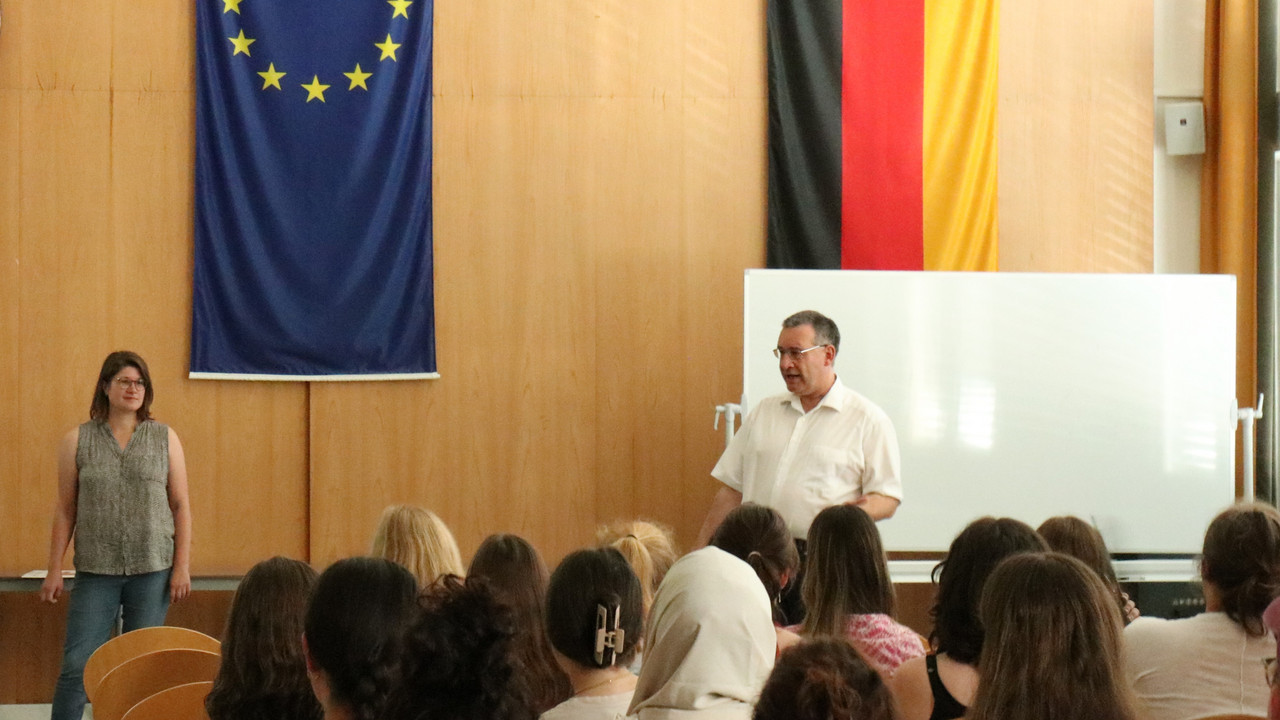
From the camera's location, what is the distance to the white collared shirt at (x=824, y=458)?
4172mm

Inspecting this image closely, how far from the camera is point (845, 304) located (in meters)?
5.20

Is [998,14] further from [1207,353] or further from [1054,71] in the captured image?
[1207,353]

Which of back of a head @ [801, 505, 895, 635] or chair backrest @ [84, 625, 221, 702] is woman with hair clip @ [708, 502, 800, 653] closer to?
back of a head @ [801, 505, 895, 635]

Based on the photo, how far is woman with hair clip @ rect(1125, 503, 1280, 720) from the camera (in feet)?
7.70

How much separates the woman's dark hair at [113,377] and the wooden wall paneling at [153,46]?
143 cm

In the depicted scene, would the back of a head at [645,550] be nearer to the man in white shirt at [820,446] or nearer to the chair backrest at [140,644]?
the man in white shirt at [820,446]

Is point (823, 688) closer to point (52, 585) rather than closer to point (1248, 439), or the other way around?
point (52, 585)

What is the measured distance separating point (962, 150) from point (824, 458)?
6.92ft

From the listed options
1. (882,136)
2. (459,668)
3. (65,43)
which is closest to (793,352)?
(882,136)

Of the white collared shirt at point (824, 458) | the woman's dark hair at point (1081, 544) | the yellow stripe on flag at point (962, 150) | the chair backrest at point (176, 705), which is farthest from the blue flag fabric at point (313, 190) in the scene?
the woman's dark hair at point (1081, 544)

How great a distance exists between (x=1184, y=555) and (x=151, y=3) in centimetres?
537

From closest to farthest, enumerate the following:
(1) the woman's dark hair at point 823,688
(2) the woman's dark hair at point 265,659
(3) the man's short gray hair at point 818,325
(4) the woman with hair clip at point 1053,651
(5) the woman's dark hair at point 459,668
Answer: (1) the woman's dark hair at point 823,688 < (5) the woman's dark hair at point 459,668 < (4) the woman with hair clip at point 1053,651 < (2) the woman's dark hair at point 265,659 < (3) the man's short gray hair at point 818,325

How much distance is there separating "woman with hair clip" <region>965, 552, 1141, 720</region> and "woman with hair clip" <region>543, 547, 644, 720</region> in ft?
2.01

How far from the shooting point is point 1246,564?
2.42 m
